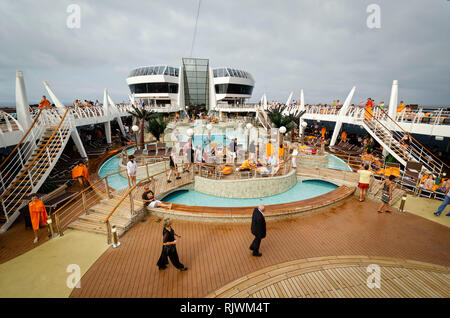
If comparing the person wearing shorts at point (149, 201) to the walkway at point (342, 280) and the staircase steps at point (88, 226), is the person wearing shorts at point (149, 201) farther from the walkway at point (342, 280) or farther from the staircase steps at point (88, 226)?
the walkway at point (342, 280)

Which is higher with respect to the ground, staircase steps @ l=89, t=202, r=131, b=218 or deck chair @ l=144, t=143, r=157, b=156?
deck chair @ l=144, t=143, r=157, b=156

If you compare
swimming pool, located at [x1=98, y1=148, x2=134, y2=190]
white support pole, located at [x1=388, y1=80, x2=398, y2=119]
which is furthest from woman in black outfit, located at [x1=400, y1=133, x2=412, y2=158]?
swimming pool, located at [x1=98, y1=148, x2=134, y2=190]

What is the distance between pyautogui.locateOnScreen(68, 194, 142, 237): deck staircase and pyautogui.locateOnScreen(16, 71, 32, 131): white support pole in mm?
5473

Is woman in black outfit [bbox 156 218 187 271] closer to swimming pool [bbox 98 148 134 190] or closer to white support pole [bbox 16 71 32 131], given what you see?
swimming pool [bbox 98 148 134 190]

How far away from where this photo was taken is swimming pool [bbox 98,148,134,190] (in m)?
10.2

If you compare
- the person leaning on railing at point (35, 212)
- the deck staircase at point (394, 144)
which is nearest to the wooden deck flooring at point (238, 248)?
the person leaning on railing at point (35, 212)

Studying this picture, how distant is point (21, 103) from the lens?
25.9 ft

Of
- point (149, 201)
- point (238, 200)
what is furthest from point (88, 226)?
point (238, 200)

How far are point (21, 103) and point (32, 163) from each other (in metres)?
2.90

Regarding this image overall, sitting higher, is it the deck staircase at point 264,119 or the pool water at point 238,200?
the deck staircase at point 264,119

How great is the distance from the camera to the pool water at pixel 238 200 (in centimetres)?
880

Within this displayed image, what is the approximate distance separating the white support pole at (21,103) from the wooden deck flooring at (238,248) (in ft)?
23.9

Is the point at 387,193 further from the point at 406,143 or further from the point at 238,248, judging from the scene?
the point at 406,143
